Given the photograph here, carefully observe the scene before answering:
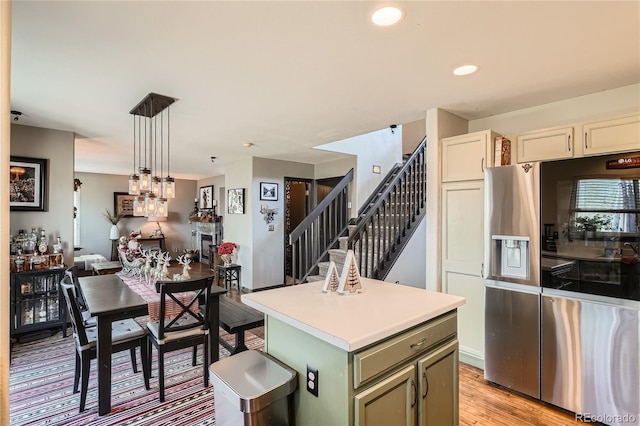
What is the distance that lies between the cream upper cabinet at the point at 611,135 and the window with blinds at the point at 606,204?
0.30m

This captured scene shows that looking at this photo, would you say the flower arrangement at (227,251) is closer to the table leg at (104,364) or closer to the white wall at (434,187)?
the table leg at (104,364)

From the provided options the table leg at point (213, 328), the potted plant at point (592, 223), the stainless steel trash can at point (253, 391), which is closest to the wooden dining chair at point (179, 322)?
the table leg at point (213, 328)

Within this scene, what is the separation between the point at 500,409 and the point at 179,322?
2.63 metres

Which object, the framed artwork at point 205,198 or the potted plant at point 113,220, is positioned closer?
the potted plant at point 113,220

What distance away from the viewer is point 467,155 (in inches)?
114

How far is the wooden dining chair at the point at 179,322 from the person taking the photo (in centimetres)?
238

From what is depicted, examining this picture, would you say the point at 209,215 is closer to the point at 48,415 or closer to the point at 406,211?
the point at 406,211

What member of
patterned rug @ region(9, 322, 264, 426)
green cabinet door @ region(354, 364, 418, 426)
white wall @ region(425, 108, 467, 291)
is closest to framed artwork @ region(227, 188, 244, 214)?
patterned rug @ region(9, 322, 264, 426)

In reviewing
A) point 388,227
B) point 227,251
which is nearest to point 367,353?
point 388,227

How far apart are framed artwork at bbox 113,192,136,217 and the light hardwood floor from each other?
899 centimetres

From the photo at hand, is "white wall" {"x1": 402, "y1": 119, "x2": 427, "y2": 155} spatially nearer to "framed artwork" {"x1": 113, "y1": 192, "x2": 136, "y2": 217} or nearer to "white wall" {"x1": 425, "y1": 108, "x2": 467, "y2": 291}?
"white wall" {"x1": 425, "y1": 108, "x2": 467, "y2": 291}

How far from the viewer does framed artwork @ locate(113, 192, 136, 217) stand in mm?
8594

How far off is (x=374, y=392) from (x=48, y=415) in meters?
2.49

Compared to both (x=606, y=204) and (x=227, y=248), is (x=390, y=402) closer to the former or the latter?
(x=606, y=204)
